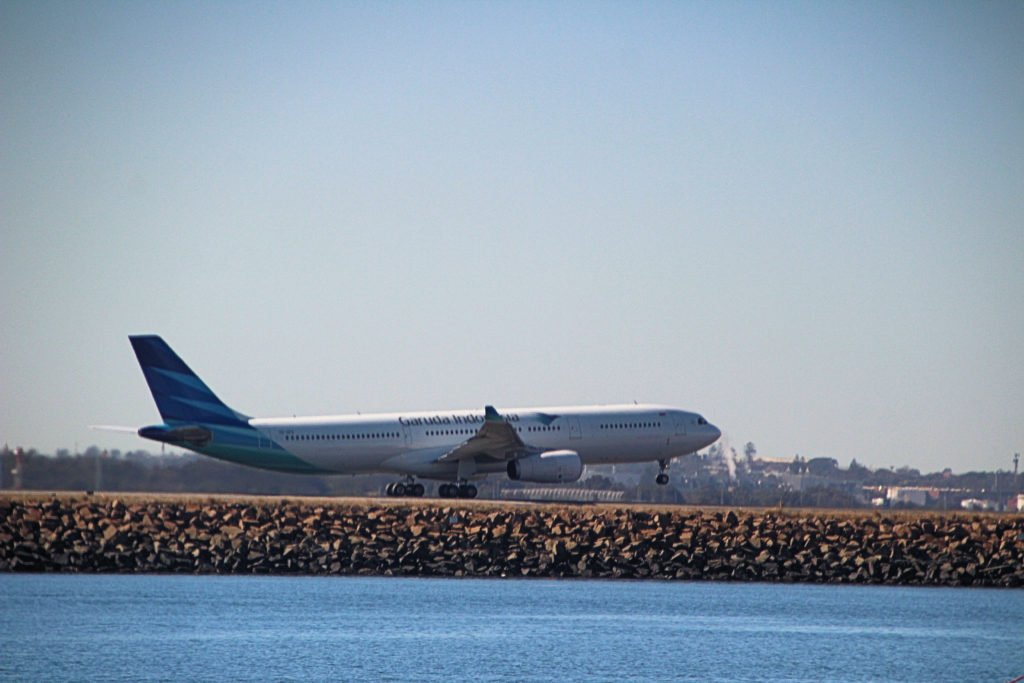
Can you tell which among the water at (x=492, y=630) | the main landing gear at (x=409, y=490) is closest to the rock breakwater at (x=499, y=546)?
the water at (x=492, y=630)

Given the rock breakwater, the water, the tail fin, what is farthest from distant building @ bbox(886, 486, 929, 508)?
the water

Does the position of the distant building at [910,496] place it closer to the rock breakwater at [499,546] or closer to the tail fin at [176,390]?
the rock breakwater at [499,546]

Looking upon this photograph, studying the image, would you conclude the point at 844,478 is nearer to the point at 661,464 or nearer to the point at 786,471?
the point at 786,471

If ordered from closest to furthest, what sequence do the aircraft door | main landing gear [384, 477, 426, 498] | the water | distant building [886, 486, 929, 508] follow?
the water, main landing gear [384, 477, 426, 498], the aircraft door, distant building [886, 486, 929, 508]

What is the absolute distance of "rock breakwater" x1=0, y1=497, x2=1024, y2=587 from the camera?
1970 inches

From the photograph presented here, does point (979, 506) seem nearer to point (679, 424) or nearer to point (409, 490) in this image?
point (679, 424)

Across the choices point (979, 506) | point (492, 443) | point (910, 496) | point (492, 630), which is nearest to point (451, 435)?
point (492, 443)

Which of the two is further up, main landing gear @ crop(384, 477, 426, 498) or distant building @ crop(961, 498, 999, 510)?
distant building @ crop(961, 498, 999, 510)

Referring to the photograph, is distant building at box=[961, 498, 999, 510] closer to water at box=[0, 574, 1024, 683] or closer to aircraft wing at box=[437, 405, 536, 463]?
aircraft wing at box=[437, 405, 536, 463]

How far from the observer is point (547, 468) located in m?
60.8

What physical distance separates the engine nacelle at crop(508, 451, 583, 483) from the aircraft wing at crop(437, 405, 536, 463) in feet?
2.86

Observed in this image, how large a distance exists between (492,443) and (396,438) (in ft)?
12.0

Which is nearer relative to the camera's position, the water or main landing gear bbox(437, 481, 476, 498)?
the water

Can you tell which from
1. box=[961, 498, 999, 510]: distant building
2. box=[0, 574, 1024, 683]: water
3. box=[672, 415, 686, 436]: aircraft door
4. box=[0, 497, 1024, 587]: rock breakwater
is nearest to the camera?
box=[0, 574, 1024, 683]: water
